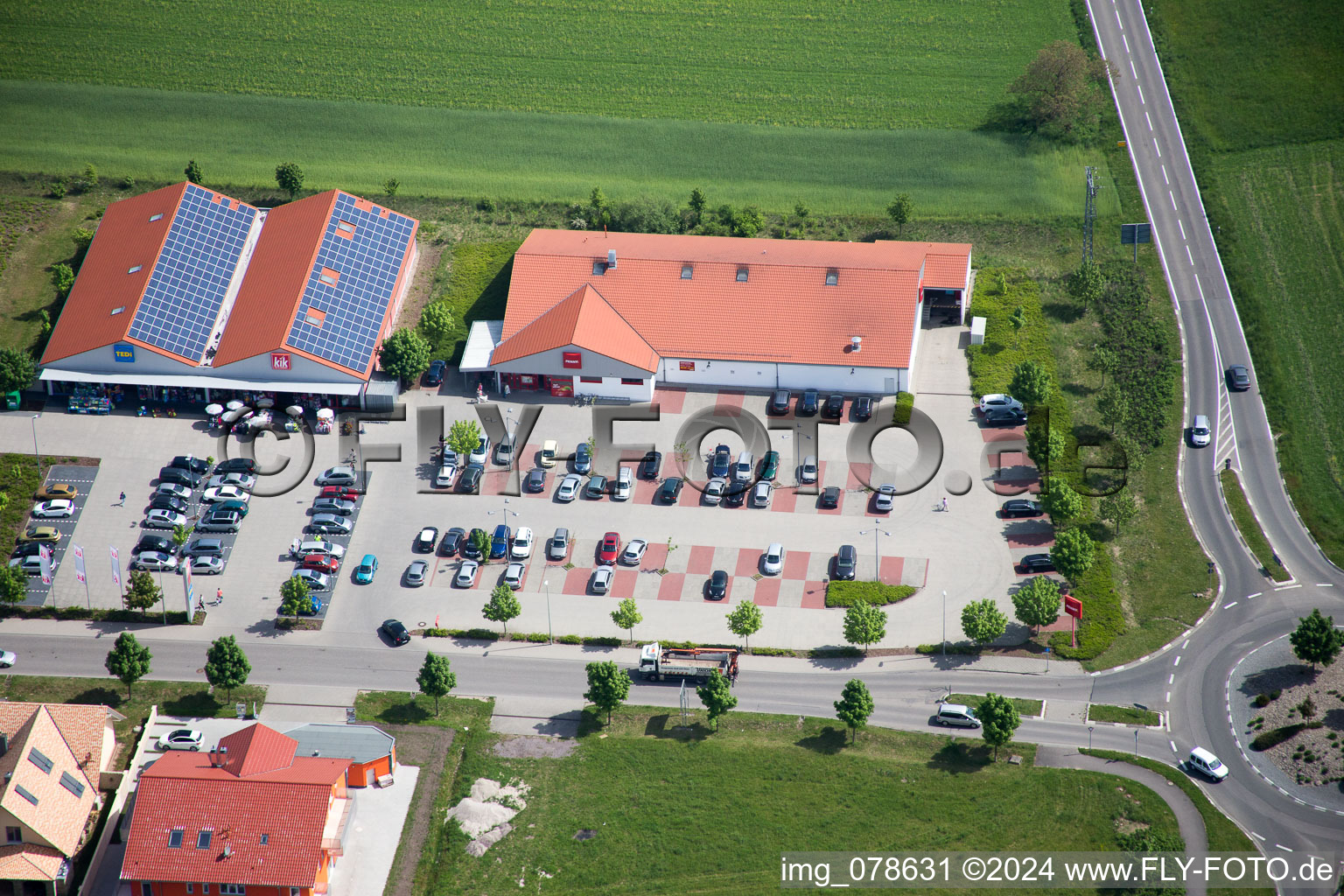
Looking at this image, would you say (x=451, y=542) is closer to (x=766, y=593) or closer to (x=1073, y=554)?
(x=766, y=593)

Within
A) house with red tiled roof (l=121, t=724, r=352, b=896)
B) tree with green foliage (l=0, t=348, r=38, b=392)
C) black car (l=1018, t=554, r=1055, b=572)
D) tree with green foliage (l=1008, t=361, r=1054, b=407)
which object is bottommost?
house with red tiled roof (l=121, t=724, r=352, b=896)

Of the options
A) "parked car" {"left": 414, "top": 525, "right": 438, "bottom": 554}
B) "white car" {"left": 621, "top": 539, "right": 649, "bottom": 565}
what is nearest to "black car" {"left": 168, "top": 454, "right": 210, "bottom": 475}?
"parked car" {"left": 414, "top": 525, "right": 438, "bottom": 554}

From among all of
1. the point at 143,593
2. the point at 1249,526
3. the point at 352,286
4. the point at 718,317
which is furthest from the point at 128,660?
the point at 1249,526

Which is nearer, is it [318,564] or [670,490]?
[318,564]

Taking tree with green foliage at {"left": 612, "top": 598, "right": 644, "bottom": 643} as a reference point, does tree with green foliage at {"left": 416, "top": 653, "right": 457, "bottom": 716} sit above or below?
below

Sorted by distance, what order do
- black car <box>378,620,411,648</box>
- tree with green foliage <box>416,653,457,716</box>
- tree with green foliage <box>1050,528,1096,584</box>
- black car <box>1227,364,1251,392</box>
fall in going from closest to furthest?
tree with green foliage <box>416,653,457,716</box>
black car <box>378,620,411,648</box>
tree with green foliage <box>1050,528,1096,584</box>
black car <box>1227,364,1251,392</box>

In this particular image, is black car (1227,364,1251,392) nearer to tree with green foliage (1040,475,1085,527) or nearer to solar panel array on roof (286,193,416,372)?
tree with green foliage (1040,475,1085,527)
